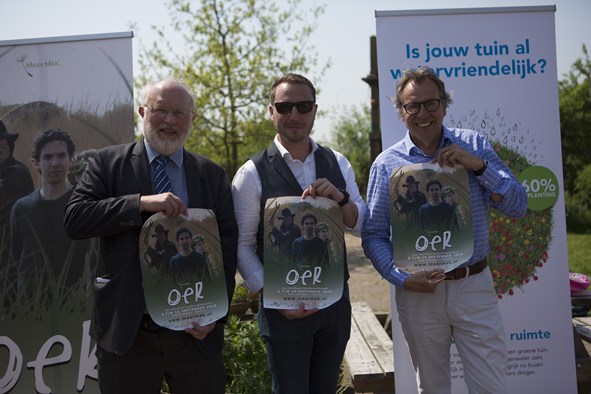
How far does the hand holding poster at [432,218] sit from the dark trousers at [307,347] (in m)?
0.42

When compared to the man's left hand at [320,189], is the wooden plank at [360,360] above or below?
below

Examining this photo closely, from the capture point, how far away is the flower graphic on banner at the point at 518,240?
4.25 m

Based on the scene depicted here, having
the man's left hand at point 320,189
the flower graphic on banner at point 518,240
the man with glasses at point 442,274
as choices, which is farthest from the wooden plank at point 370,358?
the man's left hand at point 320,189

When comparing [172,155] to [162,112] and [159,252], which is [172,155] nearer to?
[162,112]

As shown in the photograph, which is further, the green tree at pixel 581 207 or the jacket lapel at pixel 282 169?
the green tree at pixel 581 207

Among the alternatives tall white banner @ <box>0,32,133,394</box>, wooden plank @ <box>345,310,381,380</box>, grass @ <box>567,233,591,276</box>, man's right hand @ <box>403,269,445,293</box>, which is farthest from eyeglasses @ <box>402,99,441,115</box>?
grass @ <box>567,233,591,276</box>

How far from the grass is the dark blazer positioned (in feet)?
30.1

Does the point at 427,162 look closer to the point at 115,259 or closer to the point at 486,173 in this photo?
the point at 486,173

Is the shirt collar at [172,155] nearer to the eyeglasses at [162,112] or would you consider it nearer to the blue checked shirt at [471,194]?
the eyeglasses at [162,112]

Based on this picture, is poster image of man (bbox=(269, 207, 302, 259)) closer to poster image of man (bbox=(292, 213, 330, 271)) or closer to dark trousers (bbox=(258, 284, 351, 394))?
poster image of man (bbox=(292, 213, 330, 271))

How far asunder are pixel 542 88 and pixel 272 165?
2.42 metres

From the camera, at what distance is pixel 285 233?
2.68m

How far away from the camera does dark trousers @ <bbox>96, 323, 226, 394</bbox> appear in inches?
98.7

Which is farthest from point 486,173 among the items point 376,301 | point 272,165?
point 376,301
